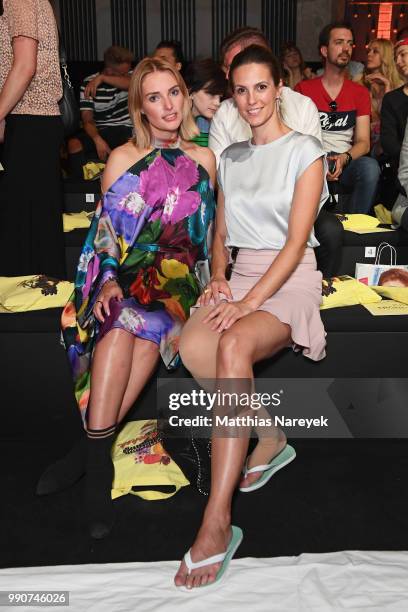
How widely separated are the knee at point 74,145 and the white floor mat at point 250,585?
13.0 ft

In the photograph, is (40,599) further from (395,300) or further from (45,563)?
(395,300)

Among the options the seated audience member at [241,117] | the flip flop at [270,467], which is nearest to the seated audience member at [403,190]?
the seated audience member at [241,117]

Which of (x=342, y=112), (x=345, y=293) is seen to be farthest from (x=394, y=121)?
(x=345, y=293)

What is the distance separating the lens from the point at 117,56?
4812 mm

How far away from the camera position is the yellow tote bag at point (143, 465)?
1.85 m

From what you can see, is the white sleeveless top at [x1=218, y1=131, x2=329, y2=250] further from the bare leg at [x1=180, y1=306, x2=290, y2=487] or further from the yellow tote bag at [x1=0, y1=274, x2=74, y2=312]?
the yellow tote bag at [x1=0, y1=274, x2=74, y2=312]

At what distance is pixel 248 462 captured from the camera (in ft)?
6.42

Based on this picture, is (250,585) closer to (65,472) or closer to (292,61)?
(65,472)

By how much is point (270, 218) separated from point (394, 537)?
3.03 ft

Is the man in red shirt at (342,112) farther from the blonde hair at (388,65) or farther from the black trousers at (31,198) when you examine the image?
the black trousers at (31,198)

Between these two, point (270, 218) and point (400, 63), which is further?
point (400, 63)

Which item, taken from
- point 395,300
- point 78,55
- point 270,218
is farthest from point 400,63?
point 78,55

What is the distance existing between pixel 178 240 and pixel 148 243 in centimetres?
9

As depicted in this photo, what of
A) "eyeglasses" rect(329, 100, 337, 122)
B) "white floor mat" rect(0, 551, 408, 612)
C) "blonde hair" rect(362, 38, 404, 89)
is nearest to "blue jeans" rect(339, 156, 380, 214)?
"eyeglasses" rect(329, 100, 337, 122)
